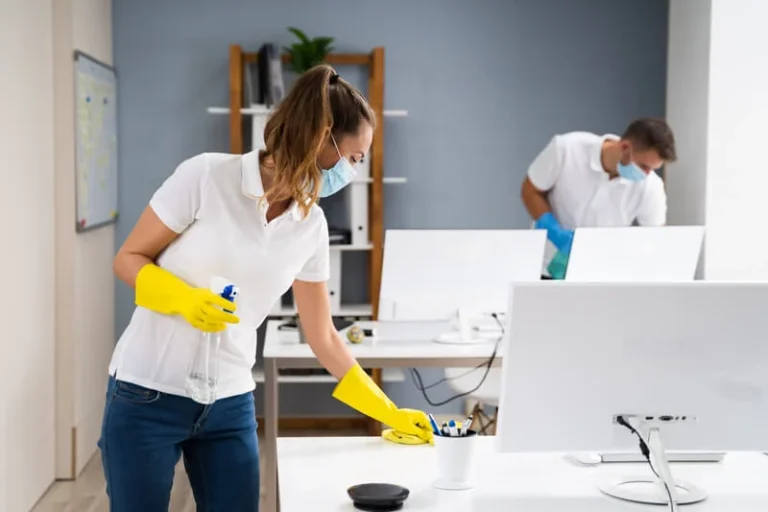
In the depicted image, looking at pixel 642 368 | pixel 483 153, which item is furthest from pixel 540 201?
pixel 642 368

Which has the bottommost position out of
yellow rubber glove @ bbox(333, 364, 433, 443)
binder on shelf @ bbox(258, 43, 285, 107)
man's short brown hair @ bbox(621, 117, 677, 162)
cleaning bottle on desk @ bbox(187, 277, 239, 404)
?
yellow rubber glove @ bbox(333, 364, 433, 443)

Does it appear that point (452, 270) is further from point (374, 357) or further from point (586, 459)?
point (586, 459)

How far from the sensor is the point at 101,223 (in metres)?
4.40

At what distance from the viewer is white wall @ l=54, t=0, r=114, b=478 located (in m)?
3.91

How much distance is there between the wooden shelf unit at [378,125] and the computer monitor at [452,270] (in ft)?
5.25

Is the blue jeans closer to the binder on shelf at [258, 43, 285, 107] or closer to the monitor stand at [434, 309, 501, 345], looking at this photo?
the monitor stand at [434, 309, 501, 345]

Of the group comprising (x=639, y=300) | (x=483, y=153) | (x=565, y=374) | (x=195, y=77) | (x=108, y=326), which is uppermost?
(x=195, y=77)

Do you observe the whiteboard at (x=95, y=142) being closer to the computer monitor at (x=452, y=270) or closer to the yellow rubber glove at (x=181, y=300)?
the computer monitor at (x=452, y=270)

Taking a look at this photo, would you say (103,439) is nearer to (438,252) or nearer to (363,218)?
(438,252)

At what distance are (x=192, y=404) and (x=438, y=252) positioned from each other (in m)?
1.37

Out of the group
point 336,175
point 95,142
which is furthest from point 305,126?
point 95,142

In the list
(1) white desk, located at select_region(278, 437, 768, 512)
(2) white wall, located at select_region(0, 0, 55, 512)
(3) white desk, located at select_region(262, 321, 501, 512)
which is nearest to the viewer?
(1) white desk, located at select_region(278, 437, 768, 512)

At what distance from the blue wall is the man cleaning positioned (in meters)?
0.82

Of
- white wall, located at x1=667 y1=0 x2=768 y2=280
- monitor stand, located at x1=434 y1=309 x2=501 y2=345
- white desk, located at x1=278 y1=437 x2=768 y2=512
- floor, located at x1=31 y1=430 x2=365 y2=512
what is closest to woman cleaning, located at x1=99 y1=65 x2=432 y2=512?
white desk, located at x1=278 y1=437 x2=768 y2=512
